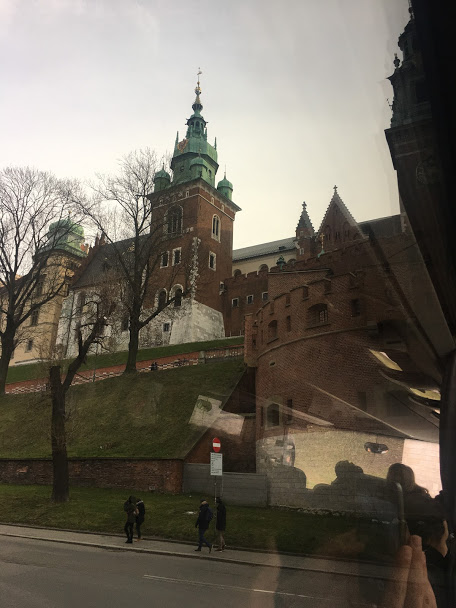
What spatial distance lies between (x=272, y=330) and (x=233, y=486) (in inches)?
223

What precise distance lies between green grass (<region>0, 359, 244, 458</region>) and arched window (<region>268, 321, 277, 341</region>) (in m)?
5.78

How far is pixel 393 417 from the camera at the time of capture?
273cm

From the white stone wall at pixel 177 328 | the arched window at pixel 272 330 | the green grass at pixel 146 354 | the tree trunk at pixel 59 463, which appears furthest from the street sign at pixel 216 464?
the white stone wall at pixel 177 328

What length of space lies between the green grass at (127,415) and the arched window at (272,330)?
5775mm

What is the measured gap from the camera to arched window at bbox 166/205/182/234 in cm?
3745

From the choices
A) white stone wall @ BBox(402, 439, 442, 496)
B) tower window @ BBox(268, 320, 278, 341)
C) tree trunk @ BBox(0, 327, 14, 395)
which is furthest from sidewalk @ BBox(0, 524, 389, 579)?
tree trunk @ BBox(0, 327, 14, 395)

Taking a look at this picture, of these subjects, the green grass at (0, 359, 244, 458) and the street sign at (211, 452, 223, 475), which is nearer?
the street sign at (211, 452, 223, 475)

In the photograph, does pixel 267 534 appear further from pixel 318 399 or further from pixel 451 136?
pixel 451 136

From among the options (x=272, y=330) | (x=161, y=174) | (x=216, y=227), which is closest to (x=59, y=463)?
(x=272, y=330)

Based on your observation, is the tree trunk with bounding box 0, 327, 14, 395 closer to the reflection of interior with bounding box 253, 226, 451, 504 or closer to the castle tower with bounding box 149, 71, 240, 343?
the castle tower with bounding box 149, 71, 240, 343

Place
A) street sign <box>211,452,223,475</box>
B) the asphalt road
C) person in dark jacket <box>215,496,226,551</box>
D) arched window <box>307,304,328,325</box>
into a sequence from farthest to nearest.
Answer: street sign <box>211,452,223,475</box>
person in dark jacket <box>215,496,226,551</box>
the asphalt road
arched window <box>307,304,328,325</box>

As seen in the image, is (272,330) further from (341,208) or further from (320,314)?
(341,208)

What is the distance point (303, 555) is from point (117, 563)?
13.3ft

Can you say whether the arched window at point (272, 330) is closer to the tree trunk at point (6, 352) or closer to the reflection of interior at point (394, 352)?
the reflection of interior at point (394, 352)
